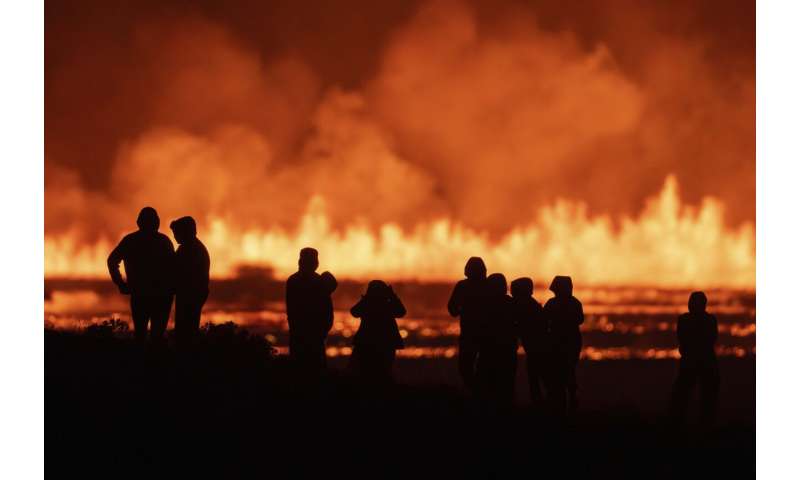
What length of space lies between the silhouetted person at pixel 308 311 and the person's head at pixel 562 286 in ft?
11.4

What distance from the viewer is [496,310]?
1630 cm

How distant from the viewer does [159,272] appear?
647 inches

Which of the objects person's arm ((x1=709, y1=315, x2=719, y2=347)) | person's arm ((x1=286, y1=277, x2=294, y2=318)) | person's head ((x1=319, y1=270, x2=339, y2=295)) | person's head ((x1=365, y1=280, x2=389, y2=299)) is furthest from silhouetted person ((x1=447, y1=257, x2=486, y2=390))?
person's arm ((x1=709, y1=315, x2=719, y2=347))

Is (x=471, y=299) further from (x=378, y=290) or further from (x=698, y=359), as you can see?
(x=698, y=359)

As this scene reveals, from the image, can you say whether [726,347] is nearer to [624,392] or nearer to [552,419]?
[624,392]

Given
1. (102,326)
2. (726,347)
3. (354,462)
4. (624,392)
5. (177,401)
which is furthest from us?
(726,347)

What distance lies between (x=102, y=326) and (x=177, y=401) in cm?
610

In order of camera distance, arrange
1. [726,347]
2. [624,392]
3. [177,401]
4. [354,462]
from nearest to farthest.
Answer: [354,462], [177,401], [624,392], [726,347]

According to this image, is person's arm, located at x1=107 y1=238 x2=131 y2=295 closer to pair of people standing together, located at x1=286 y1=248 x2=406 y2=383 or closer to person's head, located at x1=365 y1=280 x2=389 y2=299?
pair of people standing together, located at x1=286 y1=248 x2=406 y2=383

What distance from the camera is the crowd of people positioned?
53.6ft

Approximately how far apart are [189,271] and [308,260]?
1861 millimetres

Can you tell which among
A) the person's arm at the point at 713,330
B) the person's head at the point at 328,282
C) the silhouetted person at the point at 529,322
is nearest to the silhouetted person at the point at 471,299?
the silhouetted person at the point at 529,322

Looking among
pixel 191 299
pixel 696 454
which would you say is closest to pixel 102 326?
pixel 191 299

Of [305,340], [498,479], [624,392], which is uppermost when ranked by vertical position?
[305,340]
